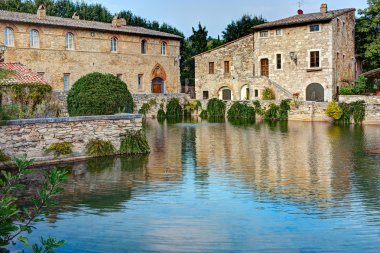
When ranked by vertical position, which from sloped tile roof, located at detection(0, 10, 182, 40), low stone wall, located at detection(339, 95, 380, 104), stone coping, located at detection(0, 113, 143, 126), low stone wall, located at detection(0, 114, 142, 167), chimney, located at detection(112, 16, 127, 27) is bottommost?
low stone wall, located at detection(0, 114, 142, 167)

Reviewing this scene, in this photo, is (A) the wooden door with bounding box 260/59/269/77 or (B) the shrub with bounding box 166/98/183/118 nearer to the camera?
(B) the shrub with bounding box 166/98/183/118

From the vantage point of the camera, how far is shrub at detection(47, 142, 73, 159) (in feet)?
52.7

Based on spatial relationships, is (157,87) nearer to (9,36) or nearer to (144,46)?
(144,46)

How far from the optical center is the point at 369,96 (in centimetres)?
3319

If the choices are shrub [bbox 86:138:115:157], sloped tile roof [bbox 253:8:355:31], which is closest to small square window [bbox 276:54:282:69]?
sloped tile roof [bbox 253:8:355:31]

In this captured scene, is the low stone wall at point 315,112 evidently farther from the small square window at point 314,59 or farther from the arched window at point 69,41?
the arched window at point 69,41

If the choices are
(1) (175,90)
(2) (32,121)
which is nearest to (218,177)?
(2) (32,121)

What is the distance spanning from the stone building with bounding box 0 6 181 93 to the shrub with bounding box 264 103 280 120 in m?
12.9

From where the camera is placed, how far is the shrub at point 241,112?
37406mm

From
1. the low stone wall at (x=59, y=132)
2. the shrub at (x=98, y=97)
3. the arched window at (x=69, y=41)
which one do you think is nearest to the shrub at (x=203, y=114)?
the arched window at (x=69, y=41)

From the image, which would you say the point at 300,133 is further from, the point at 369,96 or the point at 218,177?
the point at 218,177

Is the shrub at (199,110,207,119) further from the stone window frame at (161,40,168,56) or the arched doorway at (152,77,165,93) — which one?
the stone window frame at (161,40,168,56)

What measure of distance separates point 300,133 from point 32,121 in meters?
15.2

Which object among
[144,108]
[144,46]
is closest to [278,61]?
[144,108]
